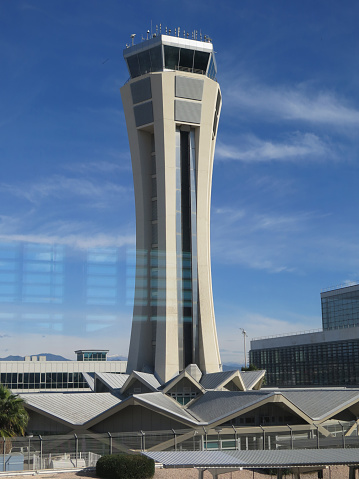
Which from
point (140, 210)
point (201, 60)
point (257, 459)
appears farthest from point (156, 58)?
point (257, 459)

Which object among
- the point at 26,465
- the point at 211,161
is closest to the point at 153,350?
the point at 211,161

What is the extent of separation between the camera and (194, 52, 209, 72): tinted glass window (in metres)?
56.1

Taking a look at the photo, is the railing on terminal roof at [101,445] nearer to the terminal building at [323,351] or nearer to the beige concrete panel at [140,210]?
the beige concrete panel at [140,210]

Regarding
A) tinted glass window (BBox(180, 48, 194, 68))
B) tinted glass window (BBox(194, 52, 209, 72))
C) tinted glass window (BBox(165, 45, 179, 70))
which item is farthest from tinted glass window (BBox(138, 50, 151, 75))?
tinted glass window (BBox(194, 52, 209, 72))

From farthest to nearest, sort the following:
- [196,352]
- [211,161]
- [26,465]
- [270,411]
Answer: [211,161] < [196,352] < [270,411] < [26,465]

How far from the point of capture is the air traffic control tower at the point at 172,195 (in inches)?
2096

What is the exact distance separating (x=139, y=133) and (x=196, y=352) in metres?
20.1

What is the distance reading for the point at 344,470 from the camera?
2808cm

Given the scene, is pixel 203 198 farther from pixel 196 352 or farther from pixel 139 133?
pixel 196 352

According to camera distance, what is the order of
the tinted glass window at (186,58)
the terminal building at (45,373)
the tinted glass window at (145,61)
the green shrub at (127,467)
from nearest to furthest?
the green shrub at (127,467) < the tinted glass window at (186,58) < the tinted glass window at (145,61) < the terminal building at (45,373)

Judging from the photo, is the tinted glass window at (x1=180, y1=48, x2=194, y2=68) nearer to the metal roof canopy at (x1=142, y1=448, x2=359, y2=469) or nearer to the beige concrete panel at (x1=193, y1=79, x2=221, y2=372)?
the beige concrete panel at (x1=193, y1=79, x2=221, y2=372)

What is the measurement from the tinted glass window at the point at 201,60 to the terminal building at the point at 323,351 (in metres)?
43.6

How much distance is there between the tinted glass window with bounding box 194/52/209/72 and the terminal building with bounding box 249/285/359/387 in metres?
43.6

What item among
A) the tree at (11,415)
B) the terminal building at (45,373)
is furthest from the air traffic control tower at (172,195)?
the terminal building at (45,373)
